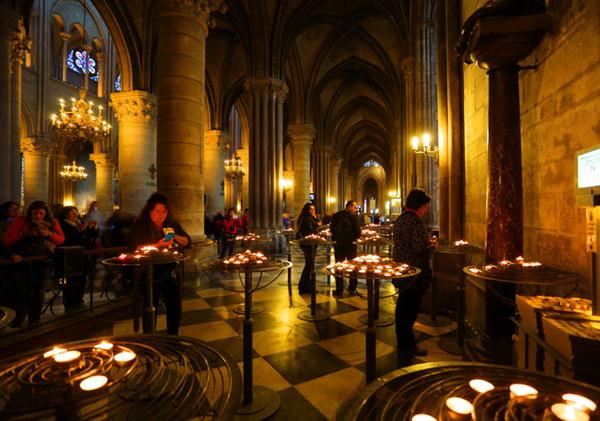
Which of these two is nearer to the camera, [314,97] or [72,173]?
[314,97]

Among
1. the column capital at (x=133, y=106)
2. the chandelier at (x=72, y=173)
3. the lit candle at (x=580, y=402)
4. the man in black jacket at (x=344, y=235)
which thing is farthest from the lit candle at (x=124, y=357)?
the chandelier at (x=72, y=173)

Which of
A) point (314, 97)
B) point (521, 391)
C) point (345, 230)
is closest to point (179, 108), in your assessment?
point (345, 230)

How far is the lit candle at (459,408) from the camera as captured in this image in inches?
35.7

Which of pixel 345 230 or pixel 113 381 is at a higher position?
pixel 345 230

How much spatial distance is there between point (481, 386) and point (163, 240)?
125 inches

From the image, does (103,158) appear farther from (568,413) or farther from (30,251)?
(568,413)

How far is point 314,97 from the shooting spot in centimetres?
1872

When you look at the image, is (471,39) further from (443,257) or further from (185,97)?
(185,97)

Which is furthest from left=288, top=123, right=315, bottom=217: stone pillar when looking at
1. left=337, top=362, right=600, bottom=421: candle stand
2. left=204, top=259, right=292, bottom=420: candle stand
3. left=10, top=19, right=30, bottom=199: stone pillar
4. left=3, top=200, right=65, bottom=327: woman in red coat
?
left=337, top=362, right=600, bottom=421: candle stand

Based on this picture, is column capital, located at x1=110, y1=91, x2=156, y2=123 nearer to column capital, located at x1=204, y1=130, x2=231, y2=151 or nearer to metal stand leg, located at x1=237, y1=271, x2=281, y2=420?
column capital, located at x1=204, y1=130, x2=231, y2=151

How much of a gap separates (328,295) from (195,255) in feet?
9.14

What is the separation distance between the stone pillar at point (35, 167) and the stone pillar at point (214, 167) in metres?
7.80

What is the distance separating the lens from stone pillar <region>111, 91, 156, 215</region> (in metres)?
11.2

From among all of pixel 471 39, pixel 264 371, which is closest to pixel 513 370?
pixel 264 371
